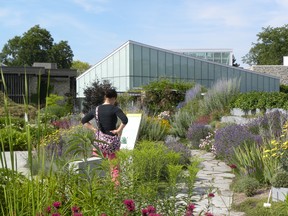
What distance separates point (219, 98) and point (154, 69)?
513 inches

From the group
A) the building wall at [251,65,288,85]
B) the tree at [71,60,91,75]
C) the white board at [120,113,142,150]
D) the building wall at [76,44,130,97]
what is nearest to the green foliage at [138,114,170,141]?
the white board at [120,113,142,150]

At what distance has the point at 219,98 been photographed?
17688 mm

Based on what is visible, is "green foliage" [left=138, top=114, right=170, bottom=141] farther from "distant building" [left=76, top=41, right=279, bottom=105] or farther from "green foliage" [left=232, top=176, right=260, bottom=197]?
"distant building" [left=76, top=41, right=279, bottom=105]

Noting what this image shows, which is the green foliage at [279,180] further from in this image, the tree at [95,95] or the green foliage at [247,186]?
the tree at [95,95]

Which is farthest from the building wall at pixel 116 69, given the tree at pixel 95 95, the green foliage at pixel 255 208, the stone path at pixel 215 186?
the green foliage at pixel 255 208

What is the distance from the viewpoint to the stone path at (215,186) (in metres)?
5.83

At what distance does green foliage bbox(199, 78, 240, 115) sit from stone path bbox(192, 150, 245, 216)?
18.1 feet

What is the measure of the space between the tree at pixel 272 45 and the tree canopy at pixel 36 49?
27.7 metres

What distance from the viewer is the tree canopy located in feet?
206

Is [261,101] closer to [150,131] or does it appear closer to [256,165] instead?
[150,131]

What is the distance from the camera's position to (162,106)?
898 inches

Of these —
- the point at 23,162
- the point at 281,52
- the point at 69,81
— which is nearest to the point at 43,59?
the point at 69,81

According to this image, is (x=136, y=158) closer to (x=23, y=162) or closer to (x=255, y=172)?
(x=255, y=172)

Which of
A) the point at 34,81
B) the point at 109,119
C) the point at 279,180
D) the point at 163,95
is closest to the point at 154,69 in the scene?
the point at 163,95
